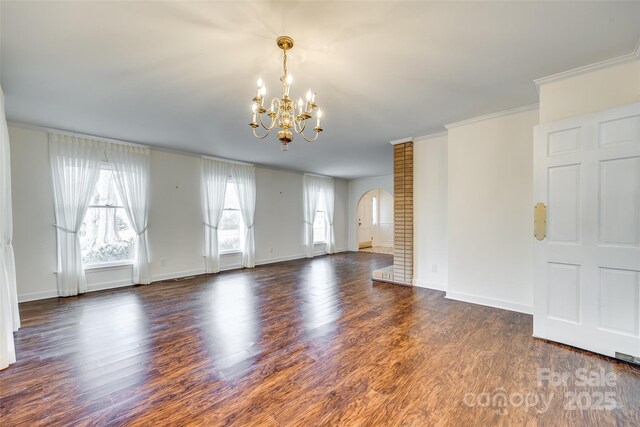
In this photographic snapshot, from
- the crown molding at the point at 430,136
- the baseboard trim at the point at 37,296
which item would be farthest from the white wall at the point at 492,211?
the baseboard trim at the point at 37,296

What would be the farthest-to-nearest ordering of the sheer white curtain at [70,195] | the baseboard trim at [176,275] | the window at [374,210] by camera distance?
the window at [374,210], the baseboard trim at [176,275], the sheer white curtain at [70,195]

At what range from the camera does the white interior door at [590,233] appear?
2299 mm

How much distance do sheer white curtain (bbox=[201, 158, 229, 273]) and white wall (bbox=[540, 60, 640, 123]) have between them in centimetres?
582

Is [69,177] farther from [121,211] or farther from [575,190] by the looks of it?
[575,190]

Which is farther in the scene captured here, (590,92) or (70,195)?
(70,195)

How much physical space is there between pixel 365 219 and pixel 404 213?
614cm

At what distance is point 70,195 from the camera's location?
443 cm

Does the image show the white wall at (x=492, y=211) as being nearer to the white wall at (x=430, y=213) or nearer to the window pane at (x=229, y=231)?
the white wall at (x=430, y=213)

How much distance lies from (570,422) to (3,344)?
4315 millimetres

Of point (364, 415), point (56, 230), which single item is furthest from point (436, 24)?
point (56, 230)

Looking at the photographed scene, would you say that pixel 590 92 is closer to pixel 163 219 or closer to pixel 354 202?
pixel 163 219

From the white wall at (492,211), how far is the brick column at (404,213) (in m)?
0.78

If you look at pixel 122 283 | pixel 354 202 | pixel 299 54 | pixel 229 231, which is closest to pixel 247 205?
pixel 229 231

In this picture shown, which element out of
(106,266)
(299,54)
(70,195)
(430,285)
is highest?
(299,54)
